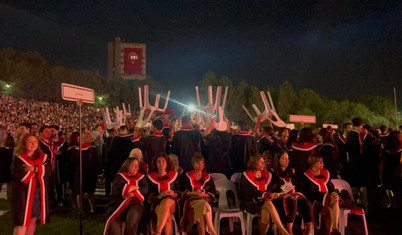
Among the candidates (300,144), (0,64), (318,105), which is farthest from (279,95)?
(300,144)

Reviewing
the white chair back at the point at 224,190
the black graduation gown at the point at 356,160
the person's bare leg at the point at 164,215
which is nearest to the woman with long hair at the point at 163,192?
the person's bare leg at the point at 164,215

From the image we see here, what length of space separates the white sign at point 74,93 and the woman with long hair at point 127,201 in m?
1.34

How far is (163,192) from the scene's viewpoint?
5.13 meters

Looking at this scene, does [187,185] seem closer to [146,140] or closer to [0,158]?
[146,140]

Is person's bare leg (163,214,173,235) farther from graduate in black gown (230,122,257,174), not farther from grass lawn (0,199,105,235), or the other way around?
graduate in black gown (230,122,257,174)

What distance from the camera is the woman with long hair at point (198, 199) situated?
5.03 m

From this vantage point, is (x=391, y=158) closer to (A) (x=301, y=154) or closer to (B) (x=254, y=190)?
(A) (x=301, y=154)

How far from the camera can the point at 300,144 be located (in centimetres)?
666

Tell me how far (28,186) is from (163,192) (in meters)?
1.83

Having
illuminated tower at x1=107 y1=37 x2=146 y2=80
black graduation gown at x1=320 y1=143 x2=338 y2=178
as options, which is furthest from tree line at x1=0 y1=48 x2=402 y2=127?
black graduation gown at x1=320 y1=143 x2=338 y2=178

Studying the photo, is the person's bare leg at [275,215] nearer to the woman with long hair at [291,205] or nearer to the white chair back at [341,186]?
the woman with long hair at [291,205]

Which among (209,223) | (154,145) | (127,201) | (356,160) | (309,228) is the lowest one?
(309,228)

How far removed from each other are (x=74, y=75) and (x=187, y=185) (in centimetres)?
6062

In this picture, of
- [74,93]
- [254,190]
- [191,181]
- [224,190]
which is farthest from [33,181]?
[254,190]
